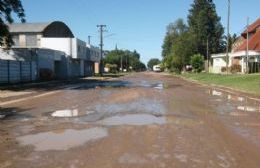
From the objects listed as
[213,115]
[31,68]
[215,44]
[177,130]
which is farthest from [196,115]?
[215,44]

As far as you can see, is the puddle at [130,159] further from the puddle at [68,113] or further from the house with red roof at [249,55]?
the house with red roof at [249,55]

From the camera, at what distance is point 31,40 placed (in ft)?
295

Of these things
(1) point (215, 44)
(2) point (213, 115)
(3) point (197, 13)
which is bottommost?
(2) point (213, 115)

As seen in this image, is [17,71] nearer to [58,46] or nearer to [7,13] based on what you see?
[7,13]

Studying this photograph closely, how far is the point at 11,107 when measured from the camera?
21.0 m

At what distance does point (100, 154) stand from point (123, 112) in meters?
8.77

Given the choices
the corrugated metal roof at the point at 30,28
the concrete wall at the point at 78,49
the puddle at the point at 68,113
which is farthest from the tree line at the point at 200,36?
the puddle at the point at 68,113

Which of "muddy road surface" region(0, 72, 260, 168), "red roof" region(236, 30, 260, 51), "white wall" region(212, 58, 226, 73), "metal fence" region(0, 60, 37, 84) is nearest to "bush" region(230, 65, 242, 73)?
"red roof" region(236, 30, 260, 51)

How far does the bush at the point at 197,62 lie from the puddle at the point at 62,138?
79.5m

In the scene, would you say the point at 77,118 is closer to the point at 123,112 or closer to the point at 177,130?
the point at 123,112

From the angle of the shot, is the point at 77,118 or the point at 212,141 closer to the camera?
the point at 212,141

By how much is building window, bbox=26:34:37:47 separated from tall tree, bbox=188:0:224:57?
37417mm

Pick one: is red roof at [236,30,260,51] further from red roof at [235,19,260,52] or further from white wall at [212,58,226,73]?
white wall at [212,58,226,73]

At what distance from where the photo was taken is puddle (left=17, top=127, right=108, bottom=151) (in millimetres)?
10617
